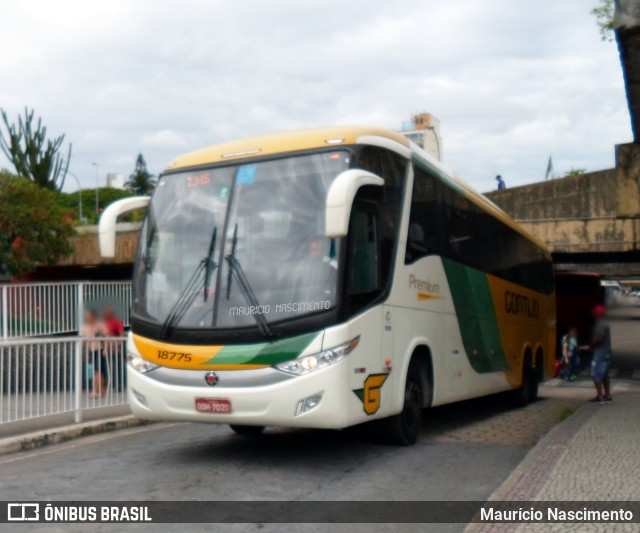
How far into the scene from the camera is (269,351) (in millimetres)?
8078

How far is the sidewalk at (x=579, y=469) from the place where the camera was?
684cm

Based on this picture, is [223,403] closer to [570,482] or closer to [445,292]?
[570,482]

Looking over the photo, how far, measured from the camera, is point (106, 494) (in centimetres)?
737

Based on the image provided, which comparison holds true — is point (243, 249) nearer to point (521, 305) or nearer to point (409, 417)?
point (409, 417)

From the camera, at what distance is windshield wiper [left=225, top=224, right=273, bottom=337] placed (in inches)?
319

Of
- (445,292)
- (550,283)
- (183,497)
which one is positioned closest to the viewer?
(183,497)

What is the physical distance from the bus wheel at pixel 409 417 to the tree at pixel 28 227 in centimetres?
1906

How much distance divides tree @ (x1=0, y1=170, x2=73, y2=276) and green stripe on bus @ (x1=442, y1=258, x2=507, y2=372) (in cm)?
1707

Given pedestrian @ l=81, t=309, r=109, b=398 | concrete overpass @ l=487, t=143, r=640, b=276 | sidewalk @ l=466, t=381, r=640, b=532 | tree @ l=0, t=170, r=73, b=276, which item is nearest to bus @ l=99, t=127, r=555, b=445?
sidewalk @ l=466, t=381, r=640, b=532

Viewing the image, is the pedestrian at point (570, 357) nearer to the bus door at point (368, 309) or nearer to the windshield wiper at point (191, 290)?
the bus door at point (368, 309)

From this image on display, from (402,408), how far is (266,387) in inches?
77.3

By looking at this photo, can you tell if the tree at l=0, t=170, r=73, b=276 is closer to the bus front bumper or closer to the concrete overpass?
the concrete overpass

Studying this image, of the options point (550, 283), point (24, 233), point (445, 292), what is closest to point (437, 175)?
point (445, 292)

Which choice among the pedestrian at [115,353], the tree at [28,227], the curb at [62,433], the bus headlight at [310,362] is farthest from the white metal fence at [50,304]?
the tree at [28,227]
